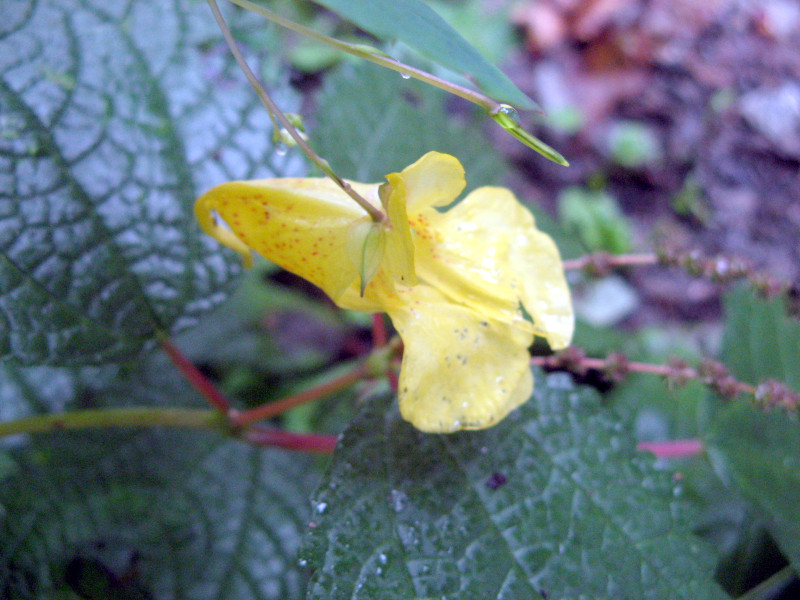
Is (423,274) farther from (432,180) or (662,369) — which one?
(662,369)

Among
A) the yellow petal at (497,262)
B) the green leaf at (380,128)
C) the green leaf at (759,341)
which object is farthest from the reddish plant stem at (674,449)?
the green leaf at (380,128)

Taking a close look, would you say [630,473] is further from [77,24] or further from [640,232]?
[640,232]

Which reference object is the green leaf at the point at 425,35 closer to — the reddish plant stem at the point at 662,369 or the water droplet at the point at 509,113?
the water droplet at the point at 509,113

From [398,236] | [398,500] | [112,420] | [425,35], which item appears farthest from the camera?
[112,420]

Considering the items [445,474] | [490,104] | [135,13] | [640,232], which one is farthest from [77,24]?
[640,232]

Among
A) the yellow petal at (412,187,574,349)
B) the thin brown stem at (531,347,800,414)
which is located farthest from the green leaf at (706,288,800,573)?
the yellow petal at (412,187,574,349)

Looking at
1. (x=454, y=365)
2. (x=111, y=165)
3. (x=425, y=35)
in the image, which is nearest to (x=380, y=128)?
(x=111, y=165)

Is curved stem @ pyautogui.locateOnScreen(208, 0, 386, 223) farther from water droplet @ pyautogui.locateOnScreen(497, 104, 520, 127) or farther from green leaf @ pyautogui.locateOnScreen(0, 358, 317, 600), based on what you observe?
green leaf @ pyautogui.locateOnScreen(0, 358, 317, 600)
